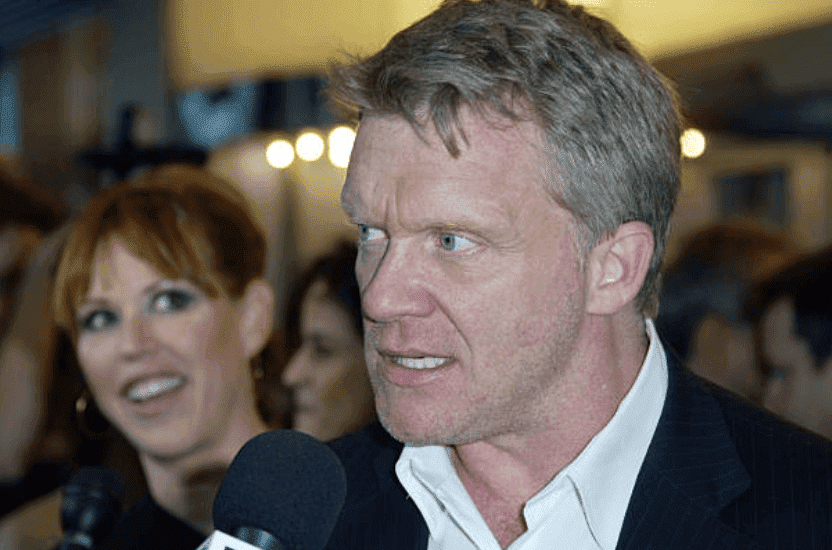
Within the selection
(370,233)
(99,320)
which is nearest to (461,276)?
(370,233)

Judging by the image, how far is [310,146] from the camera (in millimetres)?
4016

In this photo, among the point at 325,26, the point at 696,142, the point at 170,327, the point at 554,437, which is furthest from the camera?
the point at 325,26

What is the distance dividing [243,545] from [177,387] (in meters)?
1.08

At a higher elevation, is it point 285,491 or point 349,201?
point 349,201

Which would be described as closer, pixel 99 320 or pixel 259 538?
pixel 259 538

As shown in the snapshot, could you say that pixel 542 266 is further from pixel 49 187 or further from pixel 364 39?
pixel 49 187

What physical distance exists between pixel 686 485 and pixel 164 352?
1.08 metres

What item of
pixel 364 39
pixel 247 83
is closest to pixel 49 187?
pixel 247 83

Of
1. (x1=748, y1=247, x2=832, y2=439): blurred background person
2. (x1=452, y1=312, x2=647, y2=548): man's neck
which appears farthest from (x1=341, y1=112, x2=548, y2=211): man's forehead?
(x1=748, y1=247, x2=832, y2=439): blurred background person

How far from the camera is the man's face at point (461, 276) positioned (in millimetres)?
1269

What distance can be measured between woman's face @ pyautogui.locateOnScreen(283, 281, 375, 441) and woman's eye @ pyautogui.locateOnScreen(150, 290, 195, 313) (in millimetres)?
515

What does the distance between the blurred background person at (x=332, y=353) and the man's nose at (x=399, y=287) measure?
47.0 inches

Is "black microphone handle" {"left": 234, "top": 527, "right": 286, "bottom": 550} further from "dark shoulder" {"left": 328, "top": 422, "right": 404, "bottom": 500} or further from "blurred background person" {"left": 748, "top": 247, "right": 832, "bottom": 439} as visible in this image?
"blurred background person" {"left": 748, "top": 247, "right": 832, "bottom": 439}

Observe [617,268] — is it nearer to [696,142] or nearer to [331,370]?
[331,370]
